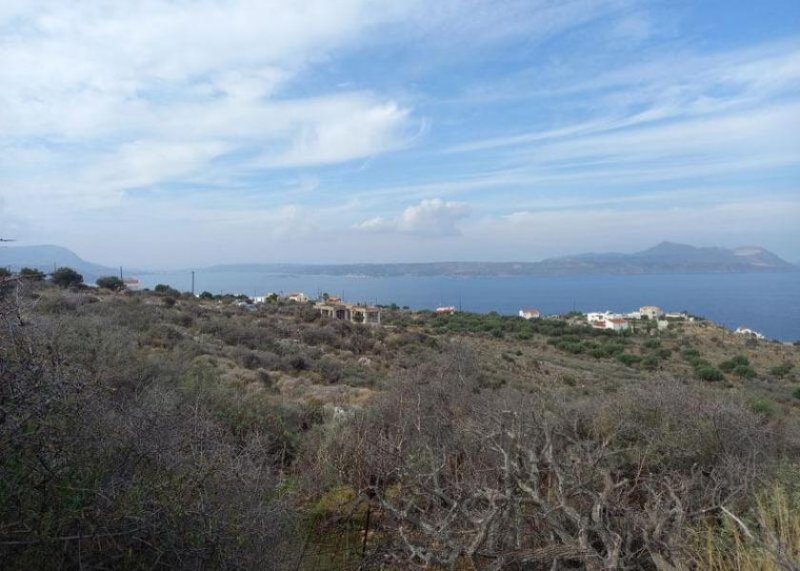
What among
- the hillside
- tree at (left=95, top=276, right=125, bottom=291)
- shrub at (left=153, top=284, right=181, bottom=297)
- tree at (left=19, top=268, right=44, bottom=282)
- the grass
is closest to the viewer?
the grass

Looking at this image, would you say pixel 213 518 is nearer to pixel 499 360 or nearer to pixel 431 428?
pixel 431 428

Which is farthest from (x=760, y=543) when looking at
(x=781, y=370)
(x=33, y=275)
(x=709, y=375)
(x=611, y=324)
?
(x=611, y=324)

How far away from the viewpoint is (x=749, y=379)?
22.9m

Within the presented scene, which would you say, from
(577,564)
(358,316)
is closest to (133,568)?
(577,564)

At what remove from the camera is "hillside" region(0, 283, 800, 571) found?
9.92 ft

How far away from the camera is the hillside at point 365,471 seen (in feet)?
9.92

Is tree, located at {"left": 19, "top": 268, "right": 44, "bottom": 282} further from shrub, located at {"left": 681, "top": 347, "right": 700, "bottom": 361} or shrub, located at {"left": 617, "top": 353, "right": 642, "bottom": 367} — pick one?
shrub, located at {"left": 681, "top": 347, "right": 700, "bottom": 361}

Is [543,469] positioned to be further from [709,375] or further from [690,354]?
[690,354]

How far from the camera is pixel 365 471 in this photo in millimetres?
6781

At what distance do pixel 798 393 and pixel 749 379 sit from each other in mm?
4070

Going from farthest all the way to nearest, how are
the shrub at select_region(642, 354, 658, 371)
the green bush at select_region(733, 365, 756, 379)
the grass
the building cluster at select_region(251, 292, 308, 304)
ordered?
the building cluster at select_region(251, 292, 308, 304) < the shrub at select_region(642, 354, 658, 371) < the green bush at select_region(733, 365, 756, 379) < the grass

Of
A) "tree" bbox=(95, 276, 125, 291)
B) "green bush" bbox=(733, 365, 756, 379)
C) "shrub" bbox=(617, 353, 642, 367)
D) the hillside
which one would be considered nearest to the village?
"tree" bbox=(95, 276, 125, 291)

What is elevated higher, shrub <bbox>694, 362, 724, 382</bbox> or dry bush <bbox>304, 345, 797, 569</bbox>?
dry bush <bbox>304, 345, 797, 569</bbox>

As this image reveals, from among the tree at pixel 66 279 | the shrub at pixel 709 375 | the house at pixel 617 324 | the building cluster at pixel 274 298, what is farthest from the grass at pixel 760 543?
the house at pixel 617 324
